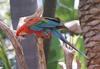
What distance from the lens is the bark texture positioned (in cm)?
116

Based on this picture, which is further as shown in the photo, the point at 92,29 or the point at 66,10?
the point at 66,10

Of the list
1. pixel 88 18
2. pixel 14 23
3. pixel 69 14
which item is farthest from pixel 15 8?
pixel 69 14

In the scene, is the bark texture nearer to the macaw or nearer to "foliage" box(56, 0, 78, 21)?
the macaw

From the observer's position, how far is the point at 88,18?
1.19 meters

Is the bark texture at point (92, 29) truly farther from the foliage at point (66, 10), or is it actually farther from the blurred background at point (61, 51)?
the foliage at point (66, 10)

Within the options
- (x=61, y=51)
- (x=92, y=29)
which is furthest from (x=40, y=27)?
(x=61, y=51)

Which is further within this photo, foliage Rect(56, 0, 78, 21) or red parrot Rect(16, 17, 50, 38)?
foliage Rect(56, 0, 78, 21)

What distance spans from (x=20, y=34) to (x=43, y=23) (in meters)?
0.08

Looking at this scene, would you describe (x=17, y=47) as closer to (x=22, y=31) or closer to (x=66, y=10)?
(x=22, y=31)

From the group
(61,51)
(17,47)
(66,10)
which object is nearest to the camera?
(17,47)

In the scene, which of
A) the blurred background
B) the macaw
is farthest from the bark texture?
the macaw

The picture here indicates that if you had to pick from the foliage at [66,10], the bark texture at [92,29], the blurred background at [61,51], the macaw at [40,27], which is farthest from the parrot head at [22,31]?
the foliage at [66,10]

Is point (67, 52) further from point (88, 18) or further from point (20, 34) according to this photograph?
point (20, 34)

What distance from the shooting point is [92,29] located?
1.17 metres
